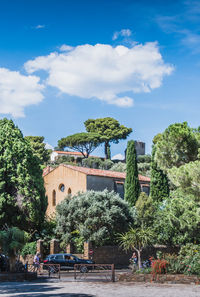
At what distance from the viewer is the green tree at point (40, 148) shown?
76931 mm

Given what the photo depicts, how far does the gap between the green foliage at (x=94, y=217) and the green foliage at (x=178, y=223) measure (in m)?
2.91

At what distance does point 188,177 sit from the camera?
16422 millimetres

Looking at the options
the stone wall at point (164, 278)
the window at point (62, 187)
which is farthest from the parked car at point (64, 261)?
the window at point (62, 187)

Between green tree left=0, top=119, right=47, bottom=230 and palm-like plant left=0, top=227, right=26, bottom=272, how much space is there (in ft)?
37.0

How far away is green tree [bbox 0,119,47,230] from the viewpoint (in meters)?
30.8

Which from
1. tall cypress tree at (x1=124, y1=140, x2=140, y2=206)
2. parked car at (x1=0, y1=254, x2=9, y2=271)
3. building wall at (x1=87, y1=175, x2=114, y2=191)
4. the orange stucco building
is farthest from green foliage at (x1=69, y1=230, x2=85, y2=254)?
building wall at (x1=87, y1=175, x2=114, y2=191)

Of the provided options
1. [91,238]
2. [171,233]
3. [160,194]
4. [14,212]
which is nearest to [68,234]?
[91,238]

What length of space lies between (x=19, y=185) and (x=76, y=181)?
10404 millimetres

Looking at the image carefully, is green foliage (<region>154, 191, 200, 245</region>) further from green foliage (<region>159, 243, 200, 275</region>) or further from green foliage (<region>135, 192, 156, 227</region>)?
green foliage (<region>159, 243, 200, 275</region>)

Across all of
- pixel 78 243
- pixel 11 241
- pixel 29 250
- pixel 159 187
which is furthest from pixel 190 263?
pixel 159 187

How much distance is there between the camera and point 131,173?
133ft

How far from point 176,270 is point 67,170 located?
83.0 ft

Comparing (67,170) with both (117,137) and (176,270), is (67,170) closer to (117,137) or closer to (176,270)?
(176,270)

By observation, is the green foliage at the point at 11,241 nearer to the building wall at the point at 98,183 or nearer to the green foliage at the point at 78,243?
the green foliage at the point at 78,243
